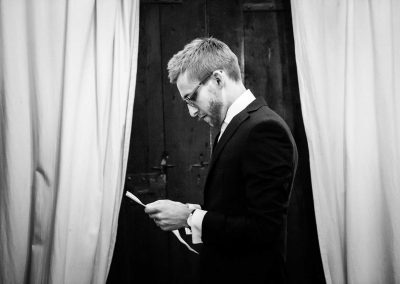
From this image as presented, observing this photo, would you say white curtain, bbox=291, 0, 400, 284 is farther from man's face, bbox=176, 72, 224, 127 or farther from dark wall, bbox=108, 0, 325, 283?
man's face, bbox=176, 72, 224, 127

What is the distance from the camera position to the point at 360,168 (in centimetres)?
203

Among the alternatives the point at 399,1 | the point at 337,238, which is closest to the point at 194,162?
the point at 337,238

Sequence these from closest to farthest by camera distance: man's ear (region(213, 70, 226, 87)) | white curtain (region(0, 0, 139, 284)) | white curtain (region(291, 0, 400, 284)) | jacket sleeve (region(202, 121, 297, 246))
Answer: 1. jacket sleeve (region(202, 121, 297, 246))
2. man's ear (region(213, 70, 226, 87))
3. white curtain (region(0, 0, 139, 284))
4. white curtain (region(291, 0, 400, 284))

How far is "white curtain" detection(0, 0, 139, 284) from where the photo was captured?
6.02 ft

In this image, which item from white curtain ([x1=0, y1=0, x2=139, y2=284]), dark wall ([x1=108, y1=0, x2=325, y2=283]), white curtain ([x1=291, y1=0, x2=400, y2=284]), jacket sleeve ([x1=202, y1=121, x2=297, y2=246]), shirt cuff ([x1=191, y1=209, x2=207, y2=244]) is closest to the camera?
jacket sleeve ([x1=202, y1=121, x2=297, y2=246])

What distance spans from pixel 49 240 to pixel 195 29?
5.70 feet

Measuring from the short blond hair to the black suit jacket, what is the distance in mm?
207

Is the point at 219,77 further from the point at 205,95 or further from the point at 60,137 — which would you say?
the point at 60,137

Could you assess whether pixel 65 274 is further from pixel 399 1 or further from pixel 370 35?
pixel 399 1

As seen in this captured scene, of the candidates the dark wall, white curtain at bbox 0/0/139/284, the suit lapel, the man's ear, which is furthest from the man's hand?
the dark wall

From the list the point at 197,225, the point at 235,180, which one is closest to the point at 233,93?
the point at 235,180

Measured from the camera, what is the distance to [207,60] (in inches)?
52.0

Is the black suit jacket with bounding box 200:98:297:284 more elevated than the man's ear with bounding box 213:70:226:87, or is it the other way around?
the man's ear with bounding box 213:70:226:87

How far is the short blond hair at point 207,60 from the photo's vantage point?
4.32ft
